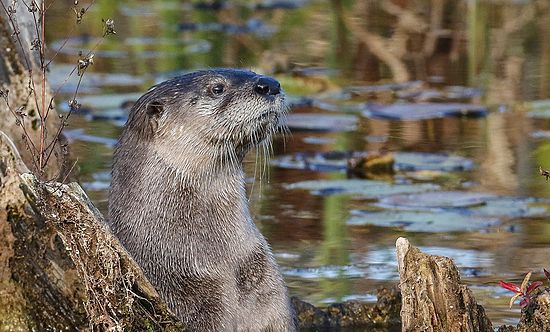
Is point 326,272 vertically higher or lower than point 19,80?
lower

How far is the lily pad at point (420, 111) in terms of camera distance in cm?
1084

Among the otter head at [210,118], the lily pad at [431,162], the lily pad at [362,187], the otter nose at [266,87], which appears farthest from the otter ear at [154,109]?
the lily pad at [431,162]

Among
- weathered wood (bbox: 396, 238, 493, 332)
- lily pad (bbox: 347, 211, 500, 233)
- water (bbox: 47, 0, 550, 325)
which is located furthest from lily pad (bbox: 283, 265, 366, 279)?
weathered wood (bbox: 396, 238, 493, 332)

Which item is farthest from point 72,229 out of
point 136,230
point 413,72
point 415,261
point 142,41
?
point 142,41

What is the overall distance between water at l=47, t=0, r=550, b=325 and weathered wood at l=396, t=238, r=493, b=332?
115cm

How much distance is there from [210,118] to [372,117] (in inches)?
207

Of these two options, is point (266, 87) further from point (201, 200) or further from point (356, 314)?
point (356, 314)

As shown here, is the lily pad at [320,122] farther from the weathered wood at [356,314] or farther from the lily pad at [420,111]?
the weathered wood at [356,314]

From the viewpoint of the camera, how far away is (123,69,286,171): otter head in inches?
228

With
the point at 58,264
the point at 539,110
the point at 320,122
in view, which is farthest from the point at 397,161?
the point at 58,264

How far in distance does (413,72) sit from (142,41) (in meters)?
3.29

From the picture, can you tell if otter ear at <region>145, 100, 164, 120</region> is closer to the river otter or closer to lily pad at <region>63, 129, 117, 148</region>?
the river otter

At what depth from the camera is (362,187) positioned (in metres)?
8.65

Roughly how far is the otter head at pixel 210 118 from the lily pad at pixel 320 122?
445cm
